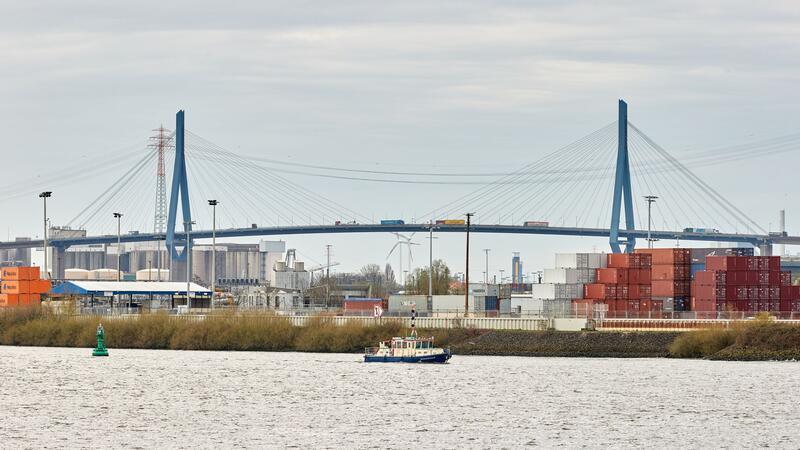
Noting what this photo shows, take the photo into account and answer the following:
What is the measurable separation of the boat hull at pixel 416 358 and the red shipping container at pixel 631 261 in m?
21.5

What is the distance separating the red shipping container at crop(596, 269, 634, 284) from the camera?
88.9 meters

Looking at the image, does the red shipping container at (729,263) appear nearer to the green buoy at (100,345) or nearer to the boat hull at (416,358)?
the boat hull at (416,358)

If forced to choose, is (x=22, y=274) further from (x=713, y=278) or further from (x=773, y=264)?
(x=773, y=264)

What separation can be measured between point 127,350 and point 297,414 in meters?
39.3

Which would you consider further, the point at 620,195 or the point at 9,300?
the point at 620,195

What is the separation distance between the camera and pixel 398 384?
58.9 meters

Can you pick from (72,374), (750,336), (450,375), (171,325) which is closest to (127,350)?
(171,325)

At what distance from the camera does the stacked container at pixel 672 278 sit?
89.9m

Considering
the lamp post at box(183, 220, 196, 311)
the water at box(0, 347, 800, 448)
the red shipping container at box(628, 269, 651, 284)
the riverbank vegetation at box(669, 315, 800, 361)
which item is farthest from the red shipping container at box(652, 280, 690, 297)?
the lamp post at box(183, 220, 196, 311)

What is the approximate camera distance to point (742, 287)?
284 ft

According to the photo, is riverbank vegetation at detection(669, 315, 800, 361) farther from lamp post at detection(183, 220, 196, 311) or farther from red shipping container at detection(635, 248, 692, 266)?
lamp post at detection(183, 220, 196, 311)

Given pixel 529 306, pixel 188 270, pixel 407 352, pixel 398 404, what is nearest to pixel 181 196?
pixel 188 270

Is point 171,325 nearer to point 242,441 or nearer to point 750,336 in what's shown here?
point 750,336

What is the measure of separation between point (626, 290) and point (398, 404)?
134 ft
